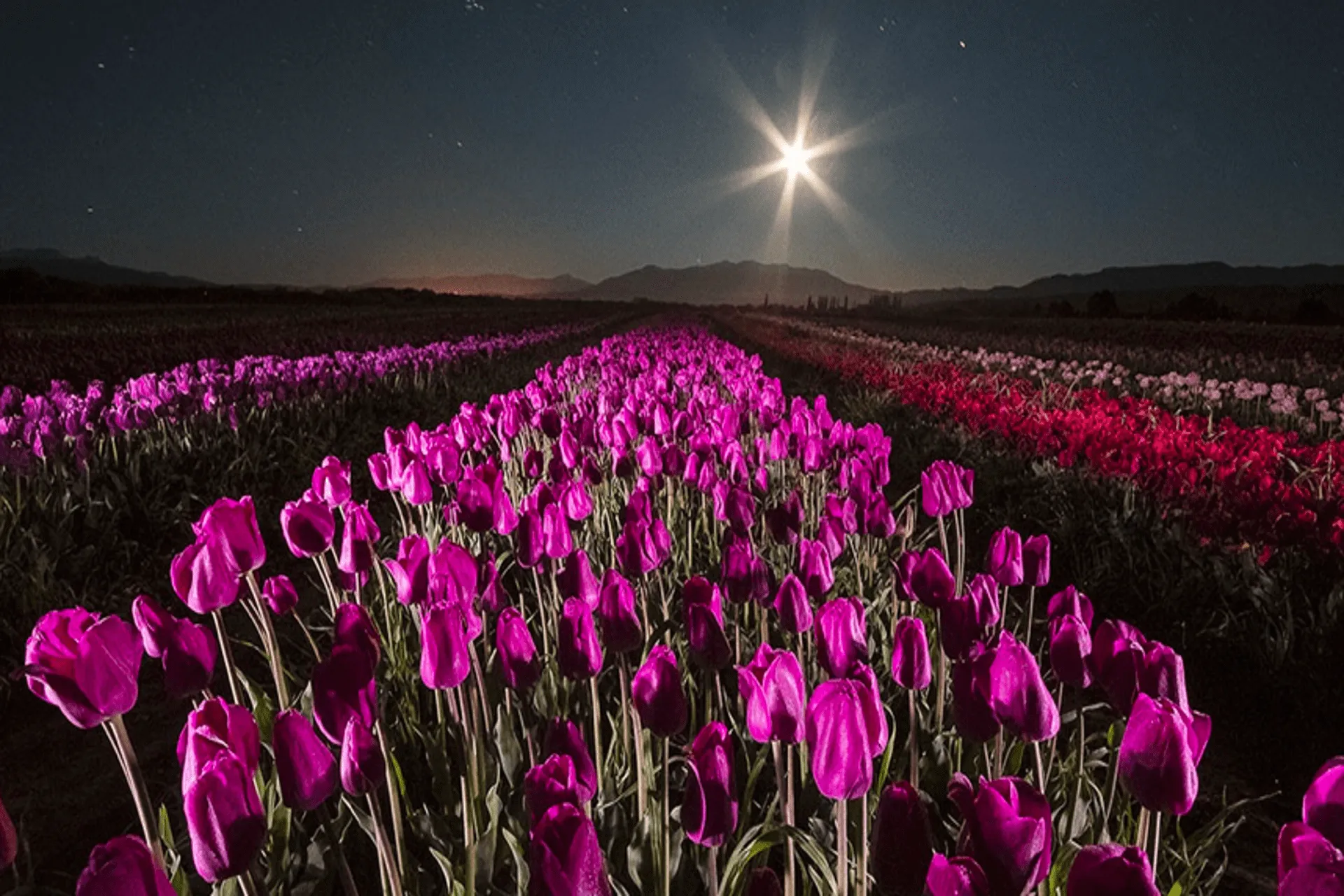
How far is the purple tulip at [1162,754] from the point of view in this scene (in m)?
1.00

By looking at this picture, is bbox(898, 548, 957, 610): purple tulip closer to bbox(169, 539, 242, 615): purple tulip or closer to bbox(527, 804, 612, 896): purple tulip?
bbox(527, 804, 612, 896): purple tulip

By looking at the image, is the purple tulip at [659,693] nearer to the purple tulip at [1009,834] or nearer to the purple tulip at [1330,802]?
the purple tulip at [1009,834]

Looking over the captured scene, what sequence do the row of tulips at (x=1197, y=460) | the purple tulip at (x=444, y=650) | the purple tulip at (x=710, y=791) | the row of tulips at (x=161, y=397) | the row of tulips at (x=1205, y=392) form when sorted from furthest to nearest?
the row of tulips at (x=1205, y=392)
the row of tulips at (x=161, y=397)
the row of tulips at (x=1197, y=460)
the purple tulip at (x=444, y=650)
the purple tulip at (x=710, y=791)

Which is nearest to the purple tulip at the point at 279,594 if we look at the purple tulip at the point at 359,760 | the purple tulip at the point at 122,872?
the purple tulip at the point at 359,760

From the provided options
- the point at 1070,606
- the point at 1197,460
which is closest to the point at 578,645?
the point at 1070,606

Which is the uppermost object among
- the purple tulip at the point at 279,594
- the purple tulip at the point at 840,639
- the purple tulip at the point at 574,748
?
the purple tulip at the point at 840,639

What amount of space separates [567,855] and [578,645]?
68cm

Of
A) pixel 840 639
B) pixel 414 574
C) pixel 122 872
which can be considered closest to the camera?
pixel 122 872

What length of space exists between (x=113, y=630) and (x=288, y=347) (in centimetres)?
1393

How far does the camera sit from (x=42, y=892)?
2.12m

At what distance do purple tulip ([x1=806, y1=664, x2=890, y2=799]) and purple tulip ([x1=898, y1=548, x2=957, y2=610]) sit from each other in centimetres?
77

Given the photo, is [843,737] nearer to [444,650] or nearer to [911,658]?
[911,658]

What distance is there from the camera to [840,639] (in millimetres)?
1449

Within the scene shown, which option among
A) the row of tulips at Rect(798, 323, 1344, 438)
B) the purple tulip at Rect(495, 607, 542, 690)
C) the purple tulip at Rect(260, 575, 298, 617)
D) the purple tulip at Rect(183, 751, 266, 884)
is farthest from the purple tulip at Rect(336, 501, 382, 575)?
the row of tulips at Rect(798, 323, 1344, 438)
